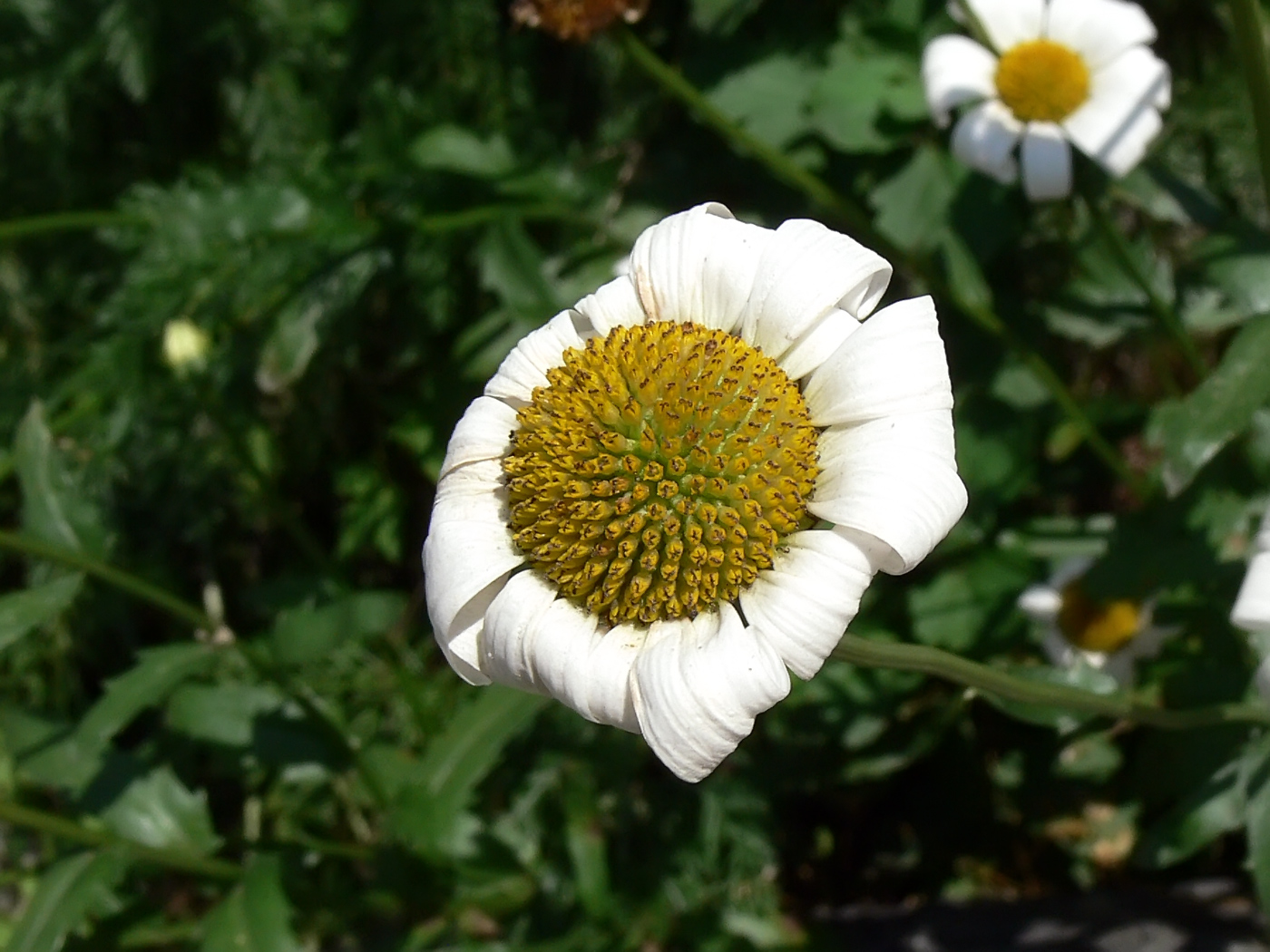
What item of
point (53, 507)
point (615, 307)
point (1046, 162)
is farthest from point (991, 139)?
point (53, 507)

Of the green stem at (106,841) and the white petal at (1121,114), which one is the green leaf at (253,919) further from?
the white petal at (1121,114)

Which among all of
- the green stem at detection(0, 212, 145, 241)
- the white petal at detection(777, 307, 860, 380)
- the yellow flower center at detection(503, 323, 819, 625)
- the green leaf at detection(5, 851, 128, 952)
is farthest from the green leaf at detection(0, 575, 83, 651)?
the white petal at detection(777, 307, 860, 380)

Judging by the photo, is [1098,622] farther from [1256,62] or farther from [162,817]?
[162,817]

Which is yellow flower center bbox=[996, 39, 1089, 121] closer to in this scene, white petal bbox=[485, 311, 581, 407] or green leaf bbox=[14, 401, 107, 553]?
white petal bbox=[485, 311, 581, 407]

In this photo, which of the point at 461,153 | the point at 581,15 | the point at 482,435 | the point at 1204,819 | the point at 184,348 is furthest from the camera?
the point at 461,153

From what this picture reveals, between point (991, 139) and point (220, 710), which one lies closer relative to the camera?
point (991, 139)

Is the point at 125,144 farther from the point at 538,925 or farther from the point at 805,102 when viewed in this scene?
the point at 538,925
